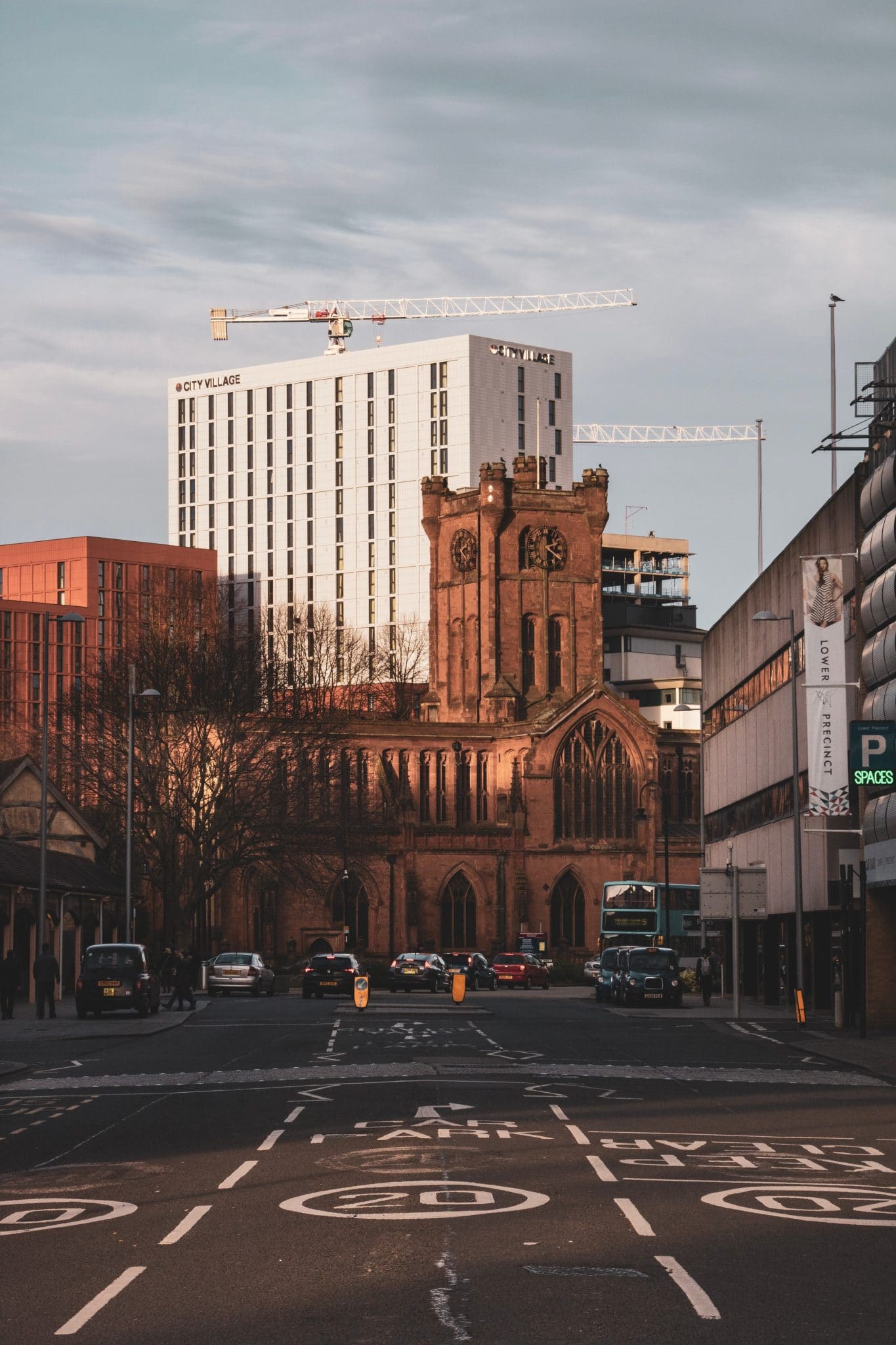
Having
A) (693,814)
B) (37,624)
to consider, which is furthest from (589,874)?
(37,624)

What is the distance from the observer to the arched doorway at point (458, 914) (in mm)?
101125

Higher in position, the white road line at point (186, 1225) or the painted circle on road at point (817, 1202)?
the white road line at point (186, 1225)

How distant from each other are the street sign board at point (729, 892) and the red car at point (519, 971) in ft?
119

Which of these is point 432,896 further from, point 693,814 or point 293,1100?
point 293,1100

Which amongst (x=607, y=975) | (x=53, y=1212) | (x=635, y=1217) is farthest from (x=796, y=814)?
(x=53, y=1212)

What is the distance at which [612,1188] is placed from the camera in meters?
13.7

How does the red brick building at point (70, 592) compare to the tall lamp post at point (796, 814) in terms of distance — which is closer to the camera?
the tall lamp post at point (796, 814)

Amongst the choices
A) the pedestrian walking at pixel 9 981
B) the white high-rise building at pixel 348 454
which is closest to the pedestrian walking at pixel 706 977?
the pedestrian walking at pixel 9 981

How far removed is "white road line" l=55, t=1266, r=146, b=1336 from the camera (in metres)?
8.87

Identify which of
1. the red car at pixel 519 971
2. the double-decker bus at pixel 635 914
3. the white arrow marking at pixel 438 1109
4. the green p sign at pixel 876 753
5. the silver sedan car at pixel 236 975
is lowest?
the red car at pixel 519 971

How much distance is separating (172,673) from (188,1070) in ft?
137

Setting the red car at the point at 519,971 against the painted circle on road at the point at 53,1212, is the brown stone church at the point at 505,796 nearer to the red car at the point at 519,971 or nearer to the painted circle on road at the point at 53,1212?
the red car at the point at 519,971

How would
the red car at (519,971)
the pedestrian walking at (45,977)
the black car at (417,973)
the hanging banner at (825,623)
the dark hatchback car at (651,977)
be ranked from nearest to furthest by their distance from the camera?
1. the pedestrian walking at (45,977)
2. the hanging banner at (825,623)
3. the dark hatchback car at (651,977)
4. the black car at (417,973)
5. the red car at (519,971)

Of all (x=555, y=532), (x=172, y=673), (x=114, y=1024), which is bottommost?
(x=114, y=1024)
